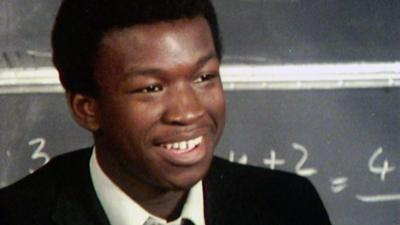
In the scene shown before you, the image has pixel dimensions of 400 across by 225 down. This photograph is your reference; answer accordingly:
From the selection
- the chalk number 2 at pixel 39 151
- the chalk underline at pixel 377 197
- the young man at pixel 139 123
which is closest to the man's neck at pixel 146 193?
the young man at pixel 139 123

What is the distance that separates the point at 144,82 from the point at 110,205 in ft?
0.54

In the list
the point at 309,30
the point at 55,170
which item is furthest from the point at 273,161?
the point at 55,170

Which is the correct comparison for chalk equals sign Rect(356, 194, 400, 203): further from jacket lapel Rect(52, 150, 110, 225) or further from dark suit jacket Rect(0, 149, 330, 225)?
jacket lapel Rect(52, 150, 110, 225)

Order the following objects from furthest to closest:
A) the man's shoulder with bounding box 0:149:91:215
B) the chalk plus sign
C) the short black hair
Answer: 1. the chalk plus sign
2. the man's shoulder with bounding box 0:149:91:215
3. the short black hair

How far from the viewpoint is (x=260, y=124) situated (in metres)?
0.88

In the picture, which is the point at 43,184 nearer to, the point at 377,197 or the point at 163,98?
the point at 163,98

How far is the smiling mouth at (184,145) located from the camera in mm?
711

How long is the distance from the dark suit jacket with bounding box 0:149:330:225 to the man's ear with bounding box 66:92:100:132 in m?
0.07

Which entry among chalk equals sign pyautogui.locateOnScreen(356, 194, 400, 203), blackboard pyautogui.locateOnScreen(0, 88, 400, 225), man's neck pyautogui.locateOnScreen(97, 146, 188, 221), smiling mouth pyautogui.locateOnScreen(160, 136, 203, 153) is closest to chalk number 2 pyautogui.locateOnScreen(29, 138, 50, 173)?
blackboard pyautogui.locateOnScreen(0, 88, 400, 225)

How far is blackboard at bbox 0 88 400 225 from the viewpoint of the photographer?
854mm

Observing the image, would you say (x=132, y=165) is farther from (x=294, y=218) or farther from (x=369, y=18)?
(x=369, y=18)

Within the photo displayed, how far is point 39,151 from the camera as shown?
2.80 ft

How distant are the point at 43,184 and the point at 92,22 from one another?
8.5 inches

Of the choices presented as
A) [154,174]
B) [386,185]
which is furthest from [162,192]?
[386,185]
